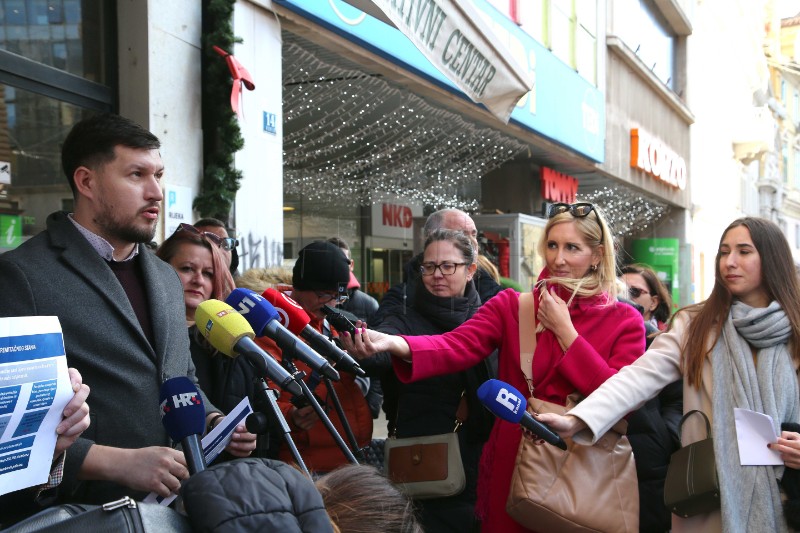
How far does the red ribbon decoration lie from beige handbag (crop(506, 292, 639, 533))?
3670 mm

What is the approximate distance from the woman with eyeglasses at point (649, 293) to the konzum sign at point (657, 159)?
1119 cm

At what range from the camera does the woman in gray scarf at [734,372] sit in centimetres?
297

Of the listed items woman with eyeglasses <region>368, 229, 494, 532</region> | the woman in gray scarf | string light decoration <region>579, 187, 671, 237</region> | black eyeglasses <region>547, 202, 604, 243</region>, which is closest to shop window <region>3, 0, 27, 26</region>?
woman with eyeglasses <region>368, 229, 494, 532</region>

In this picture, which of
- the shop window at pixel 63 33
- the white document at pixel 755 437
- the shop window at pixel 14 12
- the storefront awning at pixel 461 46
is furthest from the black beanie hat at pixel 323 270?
the shop window at pixel 14 12

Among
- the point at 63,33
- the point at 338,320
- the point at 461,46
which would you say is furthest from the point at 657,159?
the point at 338,320

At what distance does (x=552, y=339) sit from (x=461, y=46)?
2277mm

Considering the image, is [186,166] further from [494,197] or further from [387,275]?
[494,197]

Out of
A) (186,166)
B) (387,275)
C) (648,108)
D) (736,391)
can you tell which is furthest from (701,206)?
(736,391)

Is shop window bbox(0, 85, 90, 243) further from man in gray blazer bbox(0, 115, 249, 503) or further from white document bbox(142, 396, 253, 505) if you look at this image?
white document bbox(142, 396, 253, 505)

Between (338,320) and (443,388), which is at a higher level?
(338,320)

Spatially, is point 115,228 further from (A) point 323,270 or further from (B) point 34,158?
(B) point 34,158

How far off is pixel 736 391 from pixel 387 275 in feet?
28.8

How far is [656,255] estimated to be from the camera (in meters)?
20.7

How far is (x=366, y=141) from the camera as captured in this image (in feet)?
33.8
